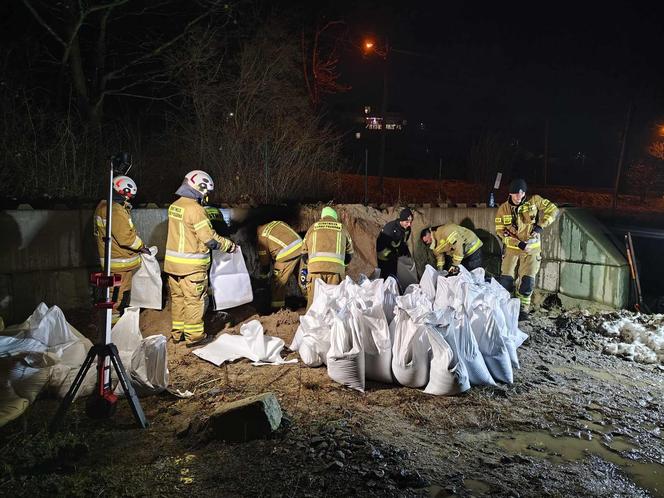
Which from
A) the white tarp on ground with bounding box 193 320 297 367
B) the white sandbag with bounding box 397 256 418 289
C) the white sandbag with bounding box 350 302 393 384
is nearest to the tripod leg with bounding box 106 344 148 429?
the white tarp on ground with bounding box 193 320 297 367

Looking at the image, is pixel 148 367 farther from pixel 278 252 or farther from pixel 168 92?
pixel 168 92

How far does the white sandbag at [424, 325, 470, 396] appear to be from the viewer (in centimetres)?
437

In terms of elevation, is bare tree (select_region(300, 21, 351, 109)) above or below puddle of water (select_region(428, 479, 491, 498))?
above

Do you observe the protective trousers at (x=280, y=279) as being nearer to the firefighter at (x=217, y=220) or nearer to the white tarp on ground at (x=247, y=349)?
the firefighter at (x=217, y=220)

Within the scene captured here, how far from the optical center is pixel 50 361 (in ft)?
13.6

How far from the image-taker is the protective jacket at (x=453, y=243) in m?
7.79

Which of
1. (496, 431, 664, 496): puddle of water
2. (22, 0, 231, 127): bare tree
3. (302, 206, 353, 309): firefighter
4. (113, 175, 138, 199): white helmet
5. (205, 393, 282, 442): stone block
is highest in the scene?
(22, 0, 231, 127): bare tree

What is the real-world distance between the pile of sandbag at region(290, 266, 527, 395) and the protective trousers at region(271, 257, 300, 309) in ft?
5.72

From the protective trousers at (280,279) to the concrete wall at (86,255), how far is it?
105cm

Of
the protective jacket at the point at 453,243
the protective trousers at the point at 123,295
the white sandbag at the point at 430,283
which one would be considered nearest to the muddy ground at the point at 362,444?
the white sandbag at the point at 430,283

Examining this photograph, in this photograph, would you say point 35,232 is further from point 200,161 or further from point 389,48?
point 389,48

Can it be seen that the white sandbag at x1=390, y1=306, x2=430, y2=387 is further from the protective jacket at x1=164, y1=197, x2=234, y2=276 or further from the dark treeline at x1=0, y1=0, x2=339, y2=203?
the dark treeline at x1=0, y1=0, x2=339, y2=203

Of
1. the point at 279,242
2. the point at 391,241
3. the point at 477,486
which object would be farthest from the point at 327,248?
the point at 477,486

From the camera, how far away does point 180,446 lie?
3.54 metres
